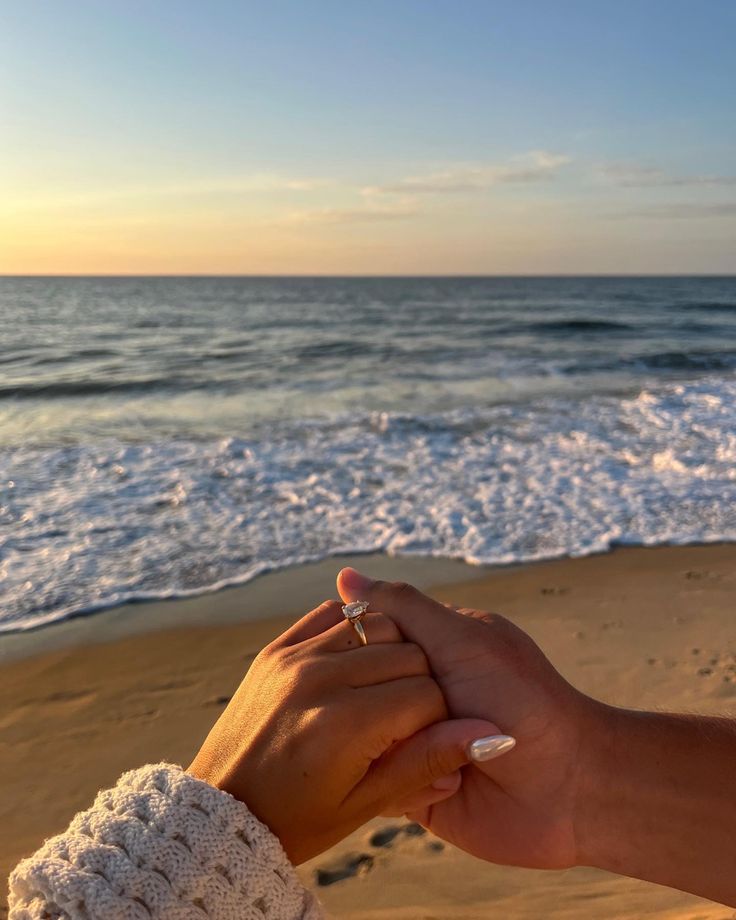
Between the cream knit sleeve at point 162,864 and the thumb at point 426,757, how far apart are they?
0.80 feet

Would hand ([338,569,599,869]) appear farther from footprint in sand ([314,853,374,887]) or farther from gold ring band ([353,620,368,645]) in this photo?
footprint in sand ([314,853,374,887])

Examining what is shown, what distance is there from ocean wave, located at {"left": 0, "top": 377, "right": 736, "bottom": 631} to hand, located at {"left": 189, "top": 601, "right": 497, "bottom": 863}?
3572 millimetres

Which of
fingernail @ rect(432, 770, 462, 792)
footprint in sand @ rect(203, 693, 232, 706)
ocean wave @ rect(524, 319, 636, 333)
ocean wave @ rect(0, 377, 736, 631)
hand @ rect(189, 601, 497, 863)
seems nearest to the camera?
hand @ rect(189, 601, 497, 863)

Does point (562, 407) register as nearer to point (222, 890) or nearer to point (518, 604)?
point (518, 604)

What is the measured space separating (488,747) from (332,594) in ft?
11.3

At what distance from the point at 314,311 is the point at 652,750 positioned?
37.4m

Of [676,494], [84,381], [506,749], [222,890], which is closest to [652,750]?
[506,749]

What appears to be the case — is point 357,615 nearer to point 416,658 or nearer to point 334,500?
point 416,658

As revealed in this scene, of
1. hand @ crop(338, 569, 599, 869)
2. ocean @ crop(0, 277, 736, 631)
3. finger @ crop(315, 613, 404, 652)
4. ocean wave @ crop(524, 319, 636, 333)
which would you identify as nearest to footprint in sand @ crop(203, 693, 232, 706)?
ocean @ crop(0, 277, 736, 631)

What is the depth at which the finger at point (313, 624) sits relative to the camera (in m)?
1.83

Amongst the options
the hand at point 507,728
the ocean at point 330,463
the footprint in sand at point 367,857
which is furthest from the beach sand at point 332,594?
the hand at point 507,728

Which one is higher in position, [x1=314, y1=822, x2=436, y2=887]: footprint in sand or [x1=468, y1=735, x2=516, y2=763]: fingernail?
[x1=468, y1=735, x2=516, y2=763]: fingernail

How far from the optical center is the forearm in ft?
5.60

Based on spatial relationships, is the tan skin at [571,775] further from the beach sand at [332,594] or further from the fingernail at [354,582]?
the beach sand at [332,594]
